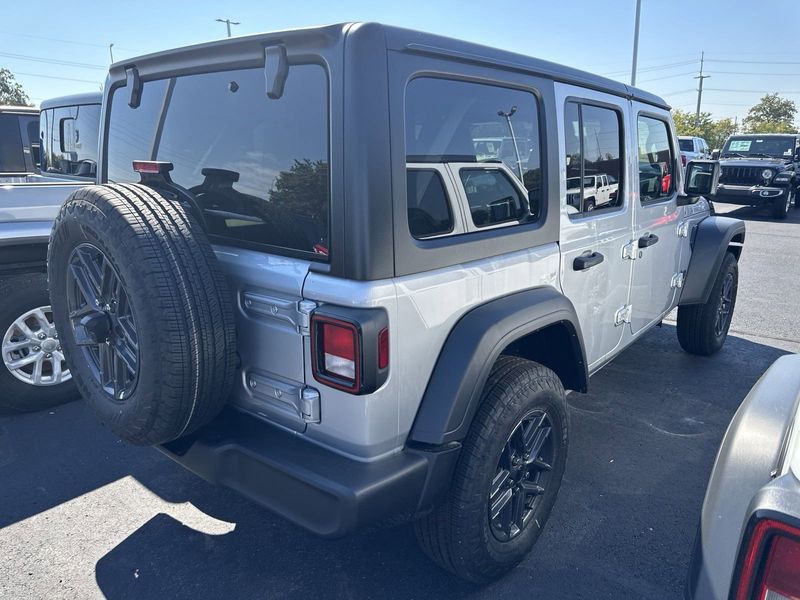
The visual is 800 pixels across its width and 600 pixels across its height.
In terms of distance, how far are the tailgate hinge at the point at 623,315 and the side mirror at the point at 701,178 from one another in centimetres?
113

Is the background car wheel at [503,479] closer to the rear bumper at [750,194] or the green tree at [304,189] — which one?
the green tree at [304,189]

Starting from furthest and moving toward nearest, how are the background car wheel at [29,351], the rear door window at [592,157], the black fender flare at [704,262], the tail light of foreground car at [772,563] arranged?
the black fender flare at [704,262] < the background car wheel at [29,351] < the rear door window at [592,157] < the tail light of foreground car at [772,563]

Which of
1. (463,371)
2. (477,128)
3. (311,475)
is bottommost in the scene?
(311,475)

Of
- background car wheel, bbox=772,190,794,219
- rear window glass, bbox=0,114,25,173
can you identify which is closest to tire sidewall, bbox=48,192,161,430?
rear window glass, bbox=0,114,25,173

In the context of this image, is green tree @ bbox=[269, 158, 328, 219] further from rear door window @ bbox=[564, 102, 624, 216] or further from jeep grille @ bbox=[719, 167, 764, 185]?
jeep grille @ bbox=[719, 167, 764, 185]

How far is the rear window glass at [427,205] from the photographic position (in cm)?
197

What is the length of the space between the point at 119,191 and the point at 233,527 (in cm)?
161

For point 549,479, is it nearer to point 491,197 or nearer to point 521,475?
point 521,475

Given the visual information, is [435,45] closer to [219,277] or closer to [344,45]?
[344,45]

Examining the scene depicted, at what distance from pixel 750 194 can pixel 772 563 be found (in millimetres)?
15189

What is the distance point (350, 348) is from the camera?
1835mm

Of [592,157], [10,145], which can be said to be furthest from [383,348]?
[10,145]

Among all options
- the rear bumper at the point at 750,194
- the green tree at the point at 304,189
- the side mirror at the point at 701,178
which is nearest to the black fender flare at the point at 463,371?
the green tree at the point at 304,189

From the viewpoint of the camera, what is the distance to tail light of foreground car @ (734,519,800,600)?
1087 mm
